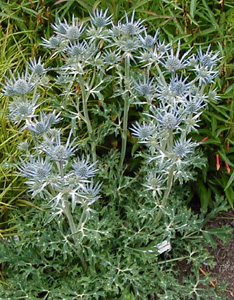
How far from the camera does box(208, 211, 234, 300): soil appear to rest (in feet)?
9.15

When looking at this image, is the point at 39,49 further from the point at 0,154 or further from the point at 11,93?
the point at 11,93

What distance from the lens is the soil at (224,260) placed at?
2789 mm

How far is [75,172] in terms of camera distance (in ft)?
6.31

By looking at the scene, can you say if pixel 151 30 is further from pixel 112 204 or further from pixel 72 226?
pixel 72 226

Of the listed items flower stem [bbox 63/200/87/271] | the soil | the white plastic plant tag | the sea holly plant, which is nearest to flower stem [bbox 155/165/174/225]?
the sea holly plant

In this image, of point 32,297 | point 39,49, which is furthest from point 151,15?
point 32,297

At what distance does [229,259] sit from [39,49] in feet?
5.83

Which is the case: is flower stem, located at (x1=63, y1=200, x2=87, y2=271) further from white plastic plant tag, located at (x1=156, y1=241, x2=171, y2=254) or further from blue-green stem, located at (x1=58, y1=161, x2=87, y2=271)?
white plastic plant tag, located at (x1=156, y1=241, x2=171, y2=254)

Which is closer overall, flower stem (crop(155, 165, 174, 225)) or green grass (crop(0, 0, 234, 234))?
flower stem (crop(155, 165, 174, 225))

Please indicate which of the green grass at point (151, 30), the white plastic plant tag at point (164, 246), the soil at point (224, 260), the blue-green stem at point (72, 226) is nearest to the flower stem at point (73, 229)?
the blue-green stem at point (72, 226)

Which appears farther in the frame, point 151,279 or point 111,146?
point 111,146

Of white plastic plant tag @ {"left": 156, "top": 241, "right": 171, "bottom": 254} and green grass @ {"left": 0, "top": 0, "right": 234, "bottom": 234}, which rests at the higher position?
green grass @ {"left": 0, "top": 0, "right": 234, "bottom": 234}

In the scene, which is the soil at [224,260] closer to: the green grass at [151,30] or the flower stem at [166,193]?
the green grass at [151,30]

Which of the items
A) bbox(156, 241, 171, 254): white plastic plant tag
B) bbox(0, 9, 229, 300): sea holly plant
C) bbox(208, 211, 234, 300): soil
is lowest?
bbox(208, 211, 234, 300): soil
